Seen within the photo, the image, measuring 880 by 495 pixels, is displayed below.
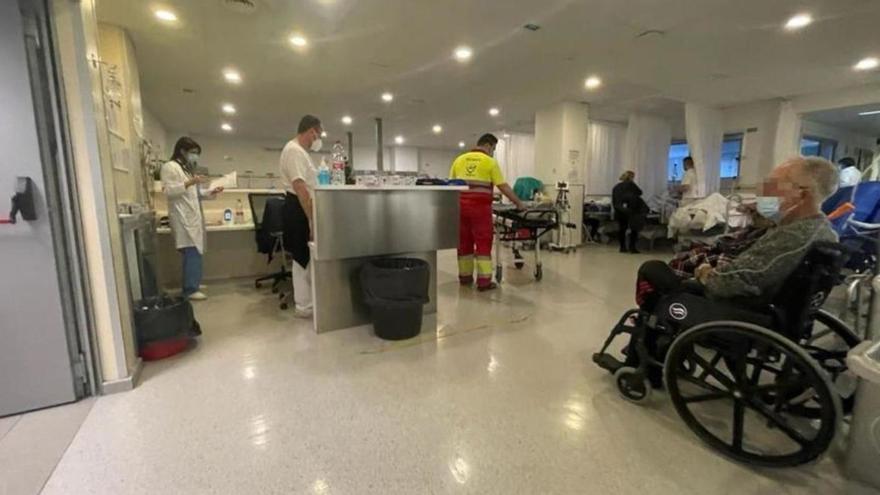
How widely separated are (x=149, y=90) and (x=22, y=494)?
6294mm

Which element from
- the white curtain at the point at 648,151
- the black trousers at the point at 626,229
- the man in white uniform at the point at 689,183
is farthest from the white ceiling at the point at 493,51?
the black trousers at the point at 626,229

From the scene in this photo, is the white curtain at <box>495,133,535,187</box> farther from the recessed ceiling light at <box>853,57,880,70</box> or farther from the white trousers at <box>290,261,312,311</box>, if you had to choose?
the white trousers at <box>290,261,312,311</box>

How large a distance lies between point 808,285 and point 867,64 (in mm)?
5475

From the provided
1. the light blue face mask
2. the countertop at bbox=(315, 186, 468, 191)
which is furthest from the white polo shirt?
the light blue face mask

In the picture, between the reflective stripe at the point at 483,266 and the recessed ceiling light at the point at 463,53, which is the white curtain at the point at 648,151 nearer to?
the recessed ceiling light at the point at 463,53

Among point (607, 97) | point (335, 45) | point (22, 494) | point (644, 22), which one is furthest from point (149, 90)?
point (607, 97)

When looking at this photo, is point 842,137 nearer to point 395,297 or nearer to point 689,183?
point 689,183

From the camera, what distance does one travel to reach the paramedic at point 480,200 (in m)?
3.79

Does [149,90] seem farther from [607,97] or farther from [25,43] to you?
[607,97]

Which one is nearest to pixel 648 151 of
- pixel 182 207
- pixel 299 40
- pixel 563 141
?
pixel 563 141

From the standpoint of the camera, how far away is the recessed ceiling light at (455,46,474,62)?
3988mm

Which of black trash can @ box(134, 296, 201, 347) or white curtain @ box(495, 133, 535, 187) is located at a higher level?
white curtain @ box(495, 133, 535, 187)

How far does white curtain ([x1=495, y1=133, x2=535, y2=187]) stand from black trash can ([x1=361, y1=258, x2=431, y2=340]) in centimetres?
761

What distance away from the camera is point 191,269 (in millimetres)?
3342
